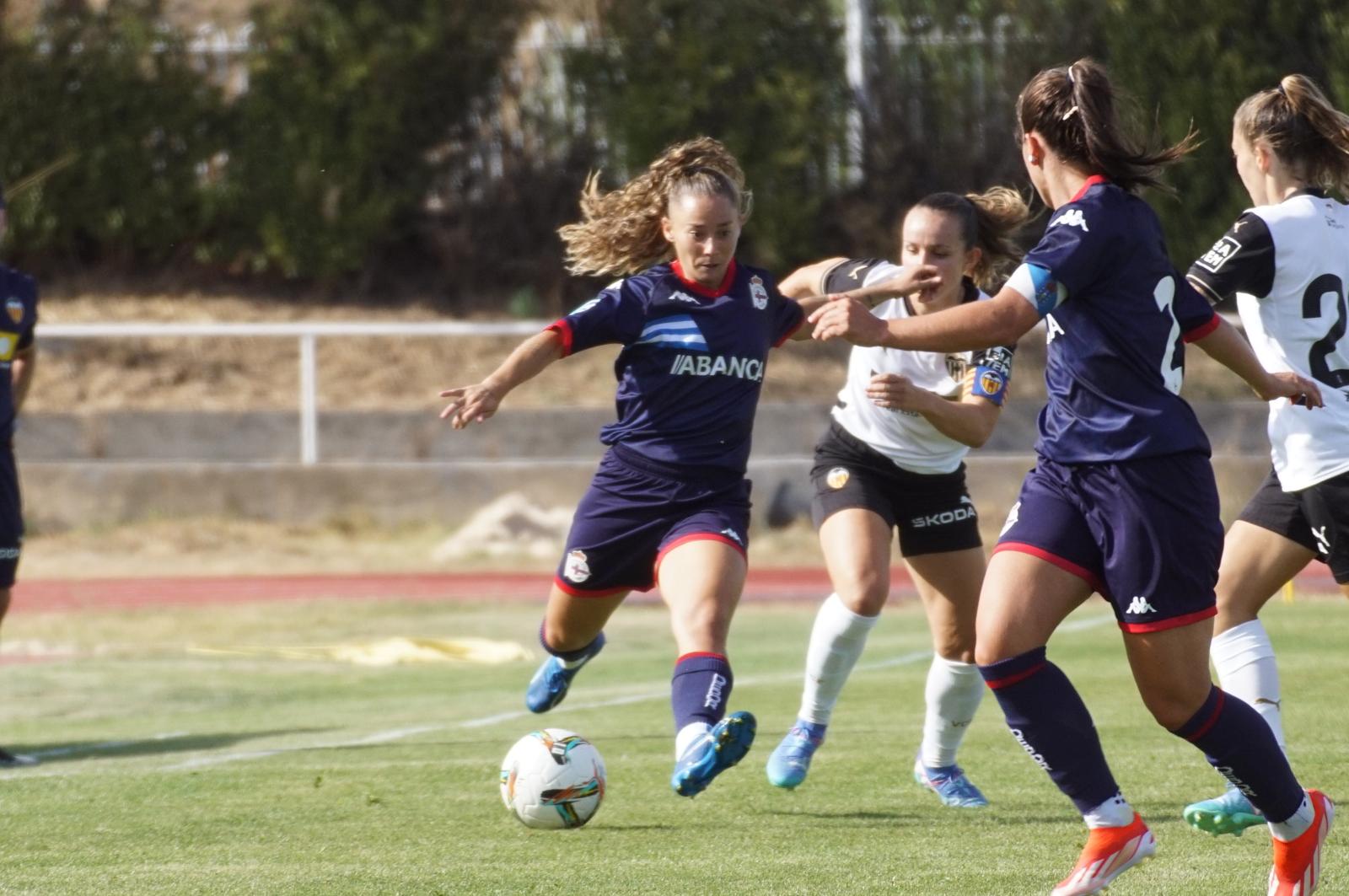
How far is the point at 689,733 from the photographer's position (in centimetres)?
520

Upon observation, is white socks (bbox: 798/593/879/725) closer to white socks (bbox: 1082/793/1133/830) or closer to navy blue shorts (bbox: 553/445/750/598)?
navy blue shorts (bbox: 553/445/750/598)

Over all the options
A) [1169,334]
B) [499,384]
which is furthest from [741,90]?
[1169,334]

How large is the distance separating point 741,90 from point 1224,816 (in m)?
15.2

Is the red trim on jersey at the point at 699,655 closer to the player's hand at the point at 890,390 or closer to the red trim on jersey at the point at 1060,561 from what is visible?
the player's hand at the point at 890,390

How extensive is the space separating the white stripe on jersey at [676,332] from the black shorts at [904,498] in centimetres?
85

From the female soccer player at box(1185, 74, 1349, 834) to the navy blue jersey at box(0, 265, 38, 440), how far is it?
16.7 ft

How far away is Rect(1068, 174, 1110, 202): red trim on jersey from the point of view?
176 inches

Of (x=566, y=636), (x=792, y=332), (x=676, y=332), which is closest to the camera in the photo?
(x=676, y=332)

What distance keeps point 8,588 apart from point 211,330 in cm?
934

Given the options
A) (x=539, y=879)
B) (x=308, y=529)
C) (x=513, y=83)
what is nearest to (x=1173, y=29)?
(x=513, y=83)

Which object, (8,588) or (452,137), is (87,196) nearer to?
(452,137)

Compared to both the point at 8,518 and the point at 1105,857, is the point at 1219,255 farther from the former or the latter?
the point at 8,518

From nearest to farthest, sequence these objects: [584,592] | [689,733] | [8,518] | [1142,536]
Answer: [1142,536] → [689,733] → [584,592] → [8,518]

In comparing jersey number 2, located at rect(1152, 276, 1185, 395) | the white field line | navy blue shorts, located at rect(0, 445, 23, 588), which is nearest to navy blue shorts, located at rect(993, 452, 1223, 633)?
jersey number 2, located at rect(1152, 276, 1185, 395)
